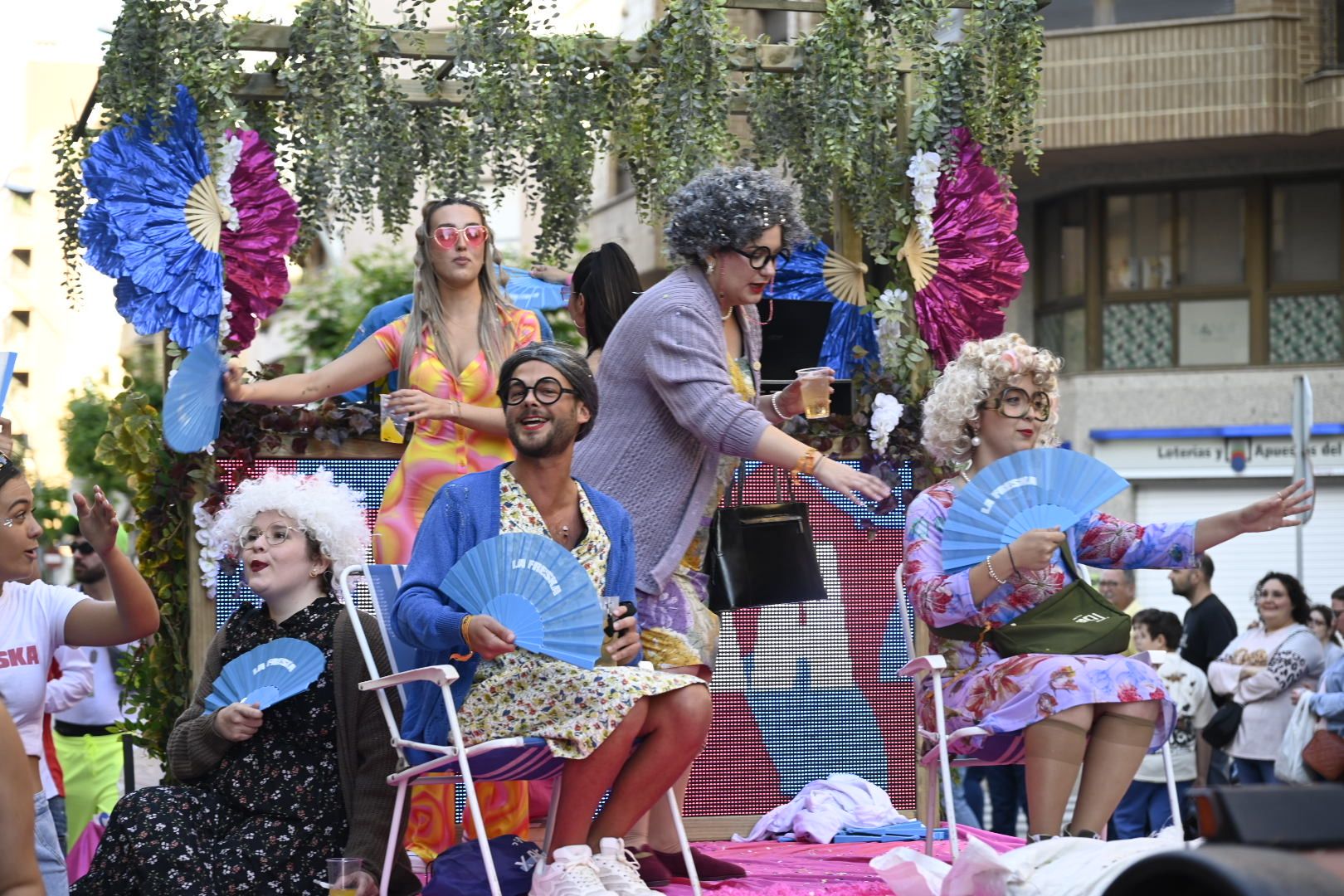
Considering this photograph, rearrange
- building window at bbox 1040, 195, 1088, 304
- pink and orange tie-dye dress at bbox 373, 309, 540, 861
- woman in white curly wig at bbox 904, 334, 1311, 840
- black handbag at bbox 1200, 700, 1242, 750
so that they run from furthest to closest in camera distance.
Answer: building window at bbox 1040, 195, 1088, 304 → black handbag at bbox 1200, 700, 1242, 750 → pink and orange tie-dye dress at bbox 373, 309, 540, 861 → woman in white curly wig at bbox 904, 334, 1311, 840

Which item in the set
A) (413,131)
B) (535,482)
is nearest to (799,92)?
(413,131)

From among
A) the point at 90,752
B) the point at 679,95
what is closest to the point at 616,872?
the point at 679,95

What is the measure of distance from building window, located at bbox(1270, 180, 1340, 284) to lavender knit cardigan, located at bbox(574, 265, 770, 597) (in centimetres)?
1621

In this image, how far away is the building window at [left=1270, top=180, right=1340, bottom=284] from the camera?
20141mm

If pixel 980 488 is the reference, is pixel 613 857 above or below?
below

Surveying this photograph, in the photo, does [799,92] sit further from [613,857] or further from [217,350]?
[613,857]

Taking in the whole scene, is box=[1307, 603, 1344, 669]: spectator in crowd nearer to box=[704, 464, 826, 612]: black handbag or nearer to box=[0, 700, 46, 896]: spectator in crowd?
box=[704, 464, 826, 612]: black handbag

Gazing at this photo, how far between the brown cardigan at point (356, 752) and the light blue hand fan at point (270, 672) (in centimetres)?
6

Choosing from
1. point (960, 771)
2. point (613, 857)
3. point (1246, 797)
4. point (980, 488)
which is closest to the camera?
point (1246, 797)

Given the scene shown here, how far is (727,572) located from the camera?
18.3ft

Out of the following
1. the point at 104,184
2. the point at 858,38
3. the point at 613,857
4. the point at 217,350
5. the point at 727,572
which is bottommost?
the point at 613,857

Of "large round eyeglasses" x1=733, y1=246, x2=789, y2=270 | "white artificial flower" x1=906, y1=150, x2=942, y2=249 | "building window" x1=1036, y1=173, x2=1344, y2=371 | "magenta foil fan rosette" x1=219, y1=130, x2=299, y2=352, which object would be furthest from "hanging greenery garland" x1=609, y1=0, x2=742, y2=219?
"building window" x1=1036, y1=173, x2=1344, y2=371

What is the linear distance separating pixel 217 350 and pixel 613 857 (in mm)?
2531

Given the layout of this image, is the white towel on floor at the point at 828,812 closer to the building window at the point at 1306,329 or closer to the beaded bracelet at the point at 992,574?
the beaded bracelet at the point at 992,574
